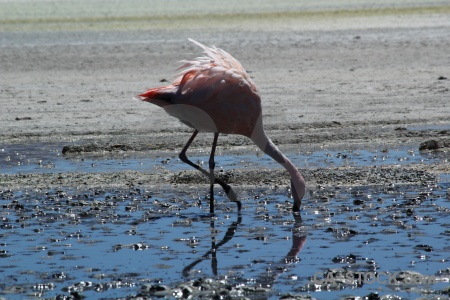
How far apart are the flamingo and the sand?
3.67 feet

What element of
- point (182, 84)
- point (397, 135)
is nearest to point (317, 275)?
point (182, 84)

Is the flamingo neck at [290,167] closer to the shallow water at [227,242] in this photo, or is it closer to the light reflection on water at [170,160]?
the shallow water at [227,242]

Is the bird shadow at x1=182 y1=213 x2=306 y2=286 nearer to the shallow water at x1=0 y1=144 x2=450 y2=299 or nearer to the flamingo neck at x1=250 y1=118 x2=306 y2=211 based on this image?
the shallow water at x1=0 y1=144 x2=450 y2=299

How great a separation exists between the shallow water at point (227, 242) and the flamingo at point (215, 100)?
1.87 feet

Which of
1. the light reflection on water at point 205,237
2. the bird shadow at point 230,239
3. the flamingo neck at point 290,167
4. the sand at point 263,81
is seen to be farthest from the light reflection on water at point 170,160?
the bird shadow at point 230,239

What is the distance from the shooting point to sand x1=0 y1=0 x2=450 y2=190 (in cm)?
1307

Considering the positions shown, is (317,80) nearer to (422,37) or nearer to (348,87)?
(348,87)

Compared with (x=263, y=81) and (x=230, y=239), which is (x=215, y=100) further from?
(x=263, y=81)

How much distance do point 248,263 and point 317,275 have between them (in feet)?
1.94

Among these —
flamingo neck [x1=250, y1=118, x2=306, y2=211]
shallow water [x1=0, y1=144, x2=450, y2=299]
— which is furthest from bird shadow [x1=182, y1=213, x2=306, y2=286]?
flamingo neck [x1=250, y1=118, x2=306, y2=211]

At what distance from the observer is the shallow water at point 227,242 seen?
6273mm

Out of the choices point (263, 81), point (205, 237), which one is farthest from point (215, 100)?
point (263, 81)

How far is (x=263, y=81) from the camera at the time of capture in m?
18.0

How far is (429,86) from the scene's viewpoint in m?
16.9
